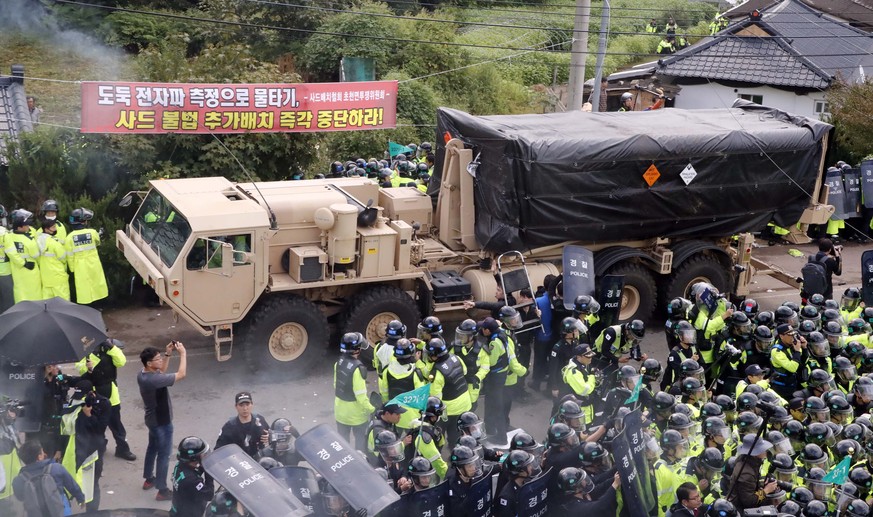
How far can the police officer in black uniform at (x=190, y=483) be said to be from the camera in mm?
7387

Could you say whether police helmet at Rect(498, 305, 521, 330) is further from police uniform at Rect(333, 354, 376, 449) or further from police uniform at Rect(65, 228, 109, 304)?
police uniform at Rect(65, 228, 109, 304)

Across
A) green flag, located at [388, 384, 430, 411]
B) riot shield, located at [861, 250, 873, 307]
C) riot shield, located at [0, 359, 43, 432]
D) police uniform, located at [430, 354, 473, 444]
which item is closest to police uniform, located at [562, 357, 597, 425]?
police uniform, located at [430, 354, 473, 444]

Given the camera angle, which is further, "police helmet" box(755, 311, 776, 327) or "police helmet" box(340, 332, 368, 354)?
"police helmet" box(755, 311, 776, 327)

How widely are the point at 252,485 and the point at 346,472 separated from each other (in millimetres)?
636

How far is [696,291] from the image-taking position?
37.8ft

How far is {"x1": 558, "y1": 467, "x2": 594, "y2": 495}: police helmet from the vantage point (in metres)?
7.43

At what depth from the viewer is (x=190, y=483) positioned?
7398 millimetres

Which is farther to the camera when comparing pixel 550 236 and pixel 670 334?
pixel 550 236

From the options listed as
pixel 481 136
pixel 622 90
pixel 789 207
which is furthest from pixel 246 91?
pixel 622 90

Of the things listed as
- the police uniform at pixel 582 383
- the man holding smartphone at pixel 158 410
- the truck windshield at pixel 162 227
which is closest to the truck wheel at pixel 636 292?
the police uniform at pixel 582 383

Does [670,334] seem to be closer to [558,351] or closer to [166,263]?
[558,351]

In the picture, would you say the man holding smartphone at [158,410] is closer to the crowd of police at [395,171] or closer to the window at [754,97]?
the crowd of police at [395,171]

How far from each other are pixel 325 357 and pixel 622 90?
15.8m

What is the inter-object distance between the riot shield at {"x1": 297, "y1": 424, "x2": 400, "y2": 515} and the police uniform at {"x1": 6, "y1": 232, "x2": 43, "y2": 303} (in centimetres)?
645
